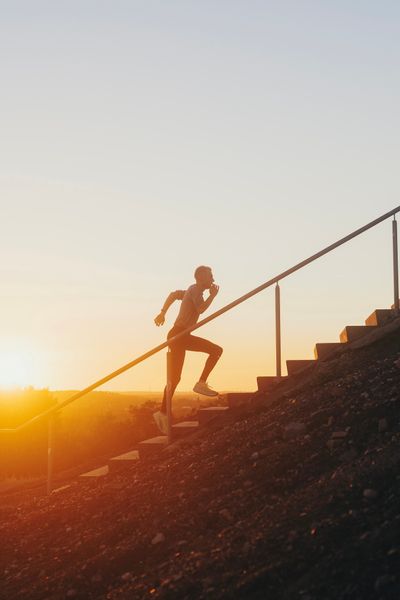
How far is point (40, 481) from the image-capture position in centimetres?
1484

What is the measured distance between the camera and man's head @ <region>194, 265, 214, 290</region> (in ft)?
34.5

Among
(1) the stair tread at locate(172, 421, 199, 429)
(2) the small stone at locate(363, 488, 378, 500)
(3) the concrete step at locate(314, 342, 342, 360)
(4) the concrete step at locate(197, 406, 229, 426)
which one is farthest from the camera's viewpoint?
(3) the concrete step at locate(314, 342, 342, 360)

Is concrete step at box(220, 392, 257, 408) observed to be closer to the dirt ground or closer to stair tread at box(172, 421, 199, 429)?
the dirt ground

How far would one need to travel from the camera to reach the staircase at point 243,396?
1046 cm

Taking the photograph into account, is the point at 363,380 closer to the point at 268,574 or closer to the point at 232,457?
the point at 232,457

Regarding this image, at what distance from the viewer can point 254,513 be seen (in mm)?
7023

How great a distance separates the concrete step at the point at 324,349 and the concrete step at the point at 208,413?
131 cm

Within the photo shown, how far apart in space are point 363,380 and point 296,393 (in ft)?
3.44

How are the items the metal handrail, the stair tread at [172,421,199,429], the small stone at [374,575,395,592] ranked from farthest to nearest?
the stair tread at [172,421,199,429], the metal handrail, the small stone at [374,575,395,592]

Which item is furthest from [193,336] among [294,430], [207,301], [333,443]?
[333,443]

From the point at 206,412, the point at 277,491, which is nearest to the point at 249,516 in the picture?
the point at 277,491

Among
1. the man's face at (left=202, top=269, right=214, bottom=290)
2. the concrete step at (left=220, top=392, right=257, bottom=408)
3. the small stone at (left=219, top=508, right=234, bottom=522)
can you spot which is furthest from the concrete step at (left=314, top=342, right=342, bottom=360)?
the small stone at (left=219, top=508, right=234, bottom=522)

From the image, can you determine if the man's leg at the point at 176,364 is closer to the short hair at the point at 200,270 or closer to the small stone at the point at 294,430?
the short hair at the point at 200,270

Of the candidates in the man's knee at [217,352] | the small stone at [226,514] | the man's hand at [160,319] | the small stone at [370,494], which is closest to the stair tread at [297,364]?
the man's knee at [217,352]
